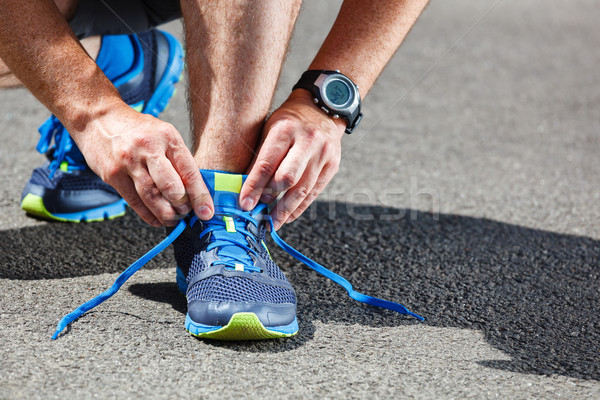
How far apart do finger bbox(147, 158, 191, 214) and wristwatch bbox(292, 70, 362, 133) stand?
397 millimetres

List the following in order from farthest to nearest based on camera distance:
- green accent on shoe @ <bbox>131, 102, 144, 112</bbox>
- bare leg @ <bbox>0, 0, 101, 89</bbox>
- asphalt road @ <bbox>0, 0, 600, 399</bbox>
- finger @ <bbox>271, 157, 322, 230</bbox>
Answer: green accent on shoe @ <bbox>131, 102, 144, 112</bbox> → bare leg @ <bbox>0, 0, 101, 89</bbox> → finger @ <bbox>271, 157, 322, 230</bbox> → asphalt road @ <bbox>0, 0, 600, 399</bbox>

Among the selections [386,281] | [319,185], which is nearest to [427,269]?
[386,281]

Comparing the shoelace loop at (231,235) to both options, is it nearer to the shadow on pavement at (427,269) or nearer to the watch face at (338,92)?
the shadow on pavement at (427,269)

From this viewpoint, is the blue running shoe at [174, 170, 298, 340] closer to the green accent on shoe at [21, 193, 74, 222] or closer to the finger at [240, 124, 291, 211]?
the finger at [240, 124, 291, 211]

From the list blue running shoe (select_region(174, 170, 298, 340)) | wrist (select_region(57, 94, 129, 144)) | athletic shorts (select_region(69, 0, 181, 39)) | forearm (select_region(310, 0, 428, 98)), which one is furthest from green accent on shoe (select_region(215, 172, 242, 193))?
athletic shorts (select_region(69, 0, 181, 39))

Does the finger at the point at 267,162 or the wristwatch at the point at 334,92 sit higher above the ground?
the wristwatch at the point at 334,92

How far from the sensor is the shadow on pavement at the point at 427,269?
4.95ft

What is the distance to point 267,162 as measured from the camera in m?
1.42

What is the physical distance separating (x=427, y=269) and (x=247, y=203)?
613mm

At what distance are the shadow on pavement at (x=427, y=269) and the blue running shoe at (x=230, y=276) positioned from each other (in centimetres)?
7

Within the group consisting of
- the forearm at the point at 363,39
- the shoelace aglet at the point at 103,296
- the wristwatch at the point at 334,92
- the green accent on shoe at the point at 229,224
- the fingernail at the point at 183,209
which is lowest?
the shoelace aglet at the point at 103,296

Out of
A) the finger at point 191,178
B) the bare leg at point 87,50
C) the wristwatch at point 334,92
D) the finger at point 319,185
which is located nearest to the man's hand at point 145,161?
the finger at point 191,178

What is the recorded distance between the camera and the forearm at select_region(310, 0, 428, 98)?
1.63m

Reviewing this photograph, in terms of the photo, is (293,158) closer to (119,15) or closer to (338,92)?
(338,92)
